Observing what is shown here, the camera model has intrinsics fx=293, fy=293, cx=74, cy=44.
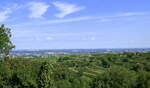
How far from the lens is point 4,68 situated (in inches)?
3066

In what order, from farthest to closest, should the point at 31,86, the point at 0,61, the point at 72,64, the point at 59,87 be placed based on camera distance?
the point at 72,64
the point at 59,87
the point at 0,61
the point at 31,86

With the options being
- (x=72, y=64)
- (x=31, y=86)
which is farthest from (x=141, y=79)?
(x=72, y=64)

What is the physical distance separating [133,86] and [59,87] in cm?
3093

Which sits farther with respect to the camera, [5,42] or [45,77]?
[5,42]

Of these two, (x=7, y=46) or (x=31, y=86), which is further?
(x=7, y=46)

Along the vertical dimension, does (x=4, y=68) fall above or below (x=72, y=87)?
above

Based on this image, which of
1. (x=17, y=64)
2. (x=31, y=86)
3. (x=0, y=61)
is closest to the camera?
(x=31, y=86)

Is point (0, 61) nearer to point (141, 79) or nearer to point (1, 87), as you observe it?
point (1, 87)

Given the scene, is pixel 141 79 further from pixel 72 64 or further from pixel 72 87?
pixel 72 64

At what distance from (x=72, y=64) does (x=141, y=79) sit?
125854 mm

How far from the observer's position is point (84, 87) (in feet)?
353

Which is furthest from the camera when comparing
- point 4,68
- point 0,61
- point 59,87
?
point 59,87

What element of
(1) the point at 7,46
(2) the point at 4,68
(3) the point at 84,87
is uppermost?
(1) the point at 7,46

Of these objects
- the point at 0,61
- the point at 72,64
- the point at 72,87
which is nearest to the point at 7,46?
the point at 0,61
